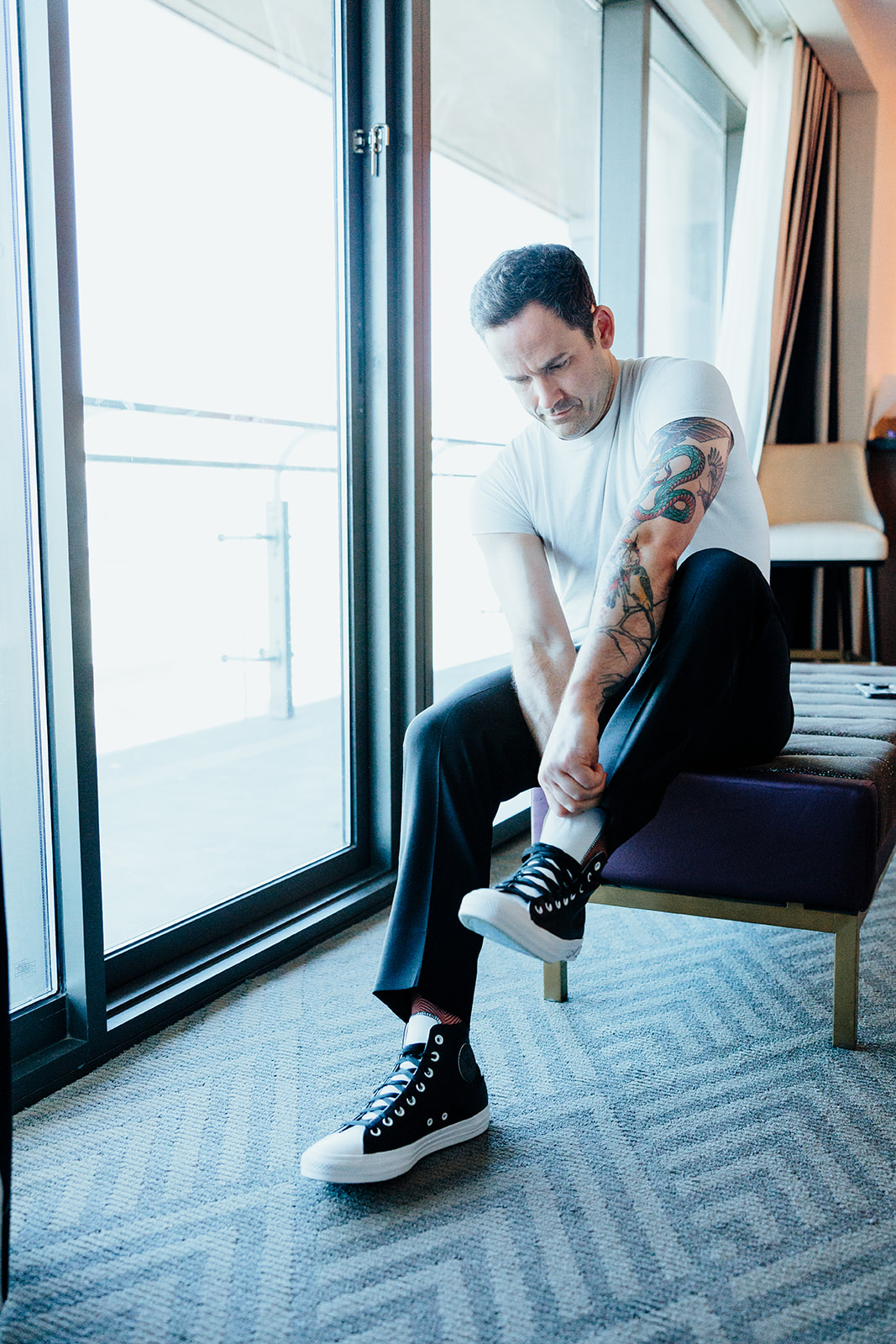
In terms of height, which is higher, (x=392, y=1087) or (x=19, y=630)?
(x=19, y=630)

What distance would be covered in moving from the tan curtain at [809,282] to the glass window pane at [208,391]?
2247 mm

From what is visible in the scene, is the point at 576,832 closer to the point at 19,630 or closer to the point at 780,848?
the point at 780,848

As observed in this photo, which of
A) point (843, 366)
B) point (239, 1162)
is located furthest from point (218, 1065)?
point (843, 366)

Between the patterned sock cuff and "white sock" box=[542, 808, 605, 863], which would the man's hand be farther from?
the patterned sock cuff

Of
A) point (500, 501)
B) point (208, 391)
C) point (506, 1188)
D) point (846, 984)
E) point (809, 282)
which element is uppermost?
point (809, 282)

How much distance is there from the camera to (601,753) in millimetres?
1269

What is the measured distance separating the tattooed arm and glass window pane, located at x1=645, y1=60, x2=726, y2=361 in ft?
6.41

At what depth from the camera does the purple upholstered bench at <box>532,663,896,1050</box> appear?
54.6 inches

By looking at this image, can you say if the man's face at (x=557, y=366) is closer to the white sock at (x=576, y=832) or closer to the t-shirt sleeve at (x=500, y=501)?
the t-shirt sleeve at (x=500, y=501)

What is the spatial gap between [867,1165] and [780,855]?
398 mm

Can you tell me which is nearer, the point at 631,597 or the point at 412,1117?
the point at 412,1117

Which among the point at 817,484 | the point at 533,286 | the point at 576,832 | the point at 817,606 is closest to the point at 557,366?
the point at 533,286

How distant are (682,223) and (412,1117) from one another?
326 centimetres

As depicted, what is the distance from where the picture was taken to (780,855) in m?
1.42
